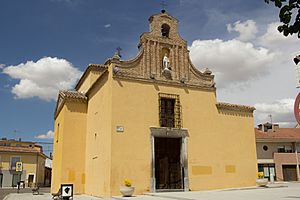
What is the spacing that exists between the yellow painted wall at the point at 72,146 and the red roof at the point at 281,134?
74.2 feet

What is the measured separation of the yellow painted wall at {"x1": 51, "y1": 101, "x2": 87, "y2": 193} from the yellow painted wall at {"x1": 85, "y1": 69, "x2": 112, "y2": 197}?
484 millimetres

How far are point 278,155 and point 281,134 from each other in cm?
390

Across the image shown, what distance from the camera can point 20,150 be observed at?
137 feet

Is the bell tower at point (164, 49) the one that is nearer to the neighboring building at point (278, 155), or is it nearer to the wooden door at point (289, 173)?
the neighboring building at point (278, 155)

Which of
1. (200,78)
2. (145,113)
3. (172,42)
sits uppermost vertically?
(172,42)

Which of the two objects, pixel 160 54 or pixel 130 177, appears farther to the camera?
pixel 160 54

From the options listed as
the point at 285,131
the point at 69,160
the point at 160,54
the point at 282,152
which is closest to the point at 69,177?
the point at 69,160

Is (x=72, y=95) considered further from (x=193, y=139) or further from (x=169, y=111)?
(x=193, y=139)

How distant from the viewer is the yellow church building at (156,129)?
16453mm

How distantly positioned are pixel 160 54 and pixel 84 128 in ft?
21.9

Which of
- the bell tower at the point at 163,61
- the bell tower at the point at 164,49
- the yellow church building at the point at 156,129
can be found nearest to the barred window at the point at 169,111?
the yellow church building at the point at 156,129

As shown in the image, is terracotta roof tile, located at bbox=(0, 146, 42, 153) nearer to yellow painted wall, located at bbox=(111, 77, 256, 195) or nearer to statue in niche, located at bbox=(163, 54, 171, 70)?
yellow painted wall, located at bbox=(111, 77, 256, 195)

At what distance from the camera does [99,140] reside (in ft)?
57.8

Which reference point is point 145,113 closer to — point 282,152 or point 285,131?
point 282,152
